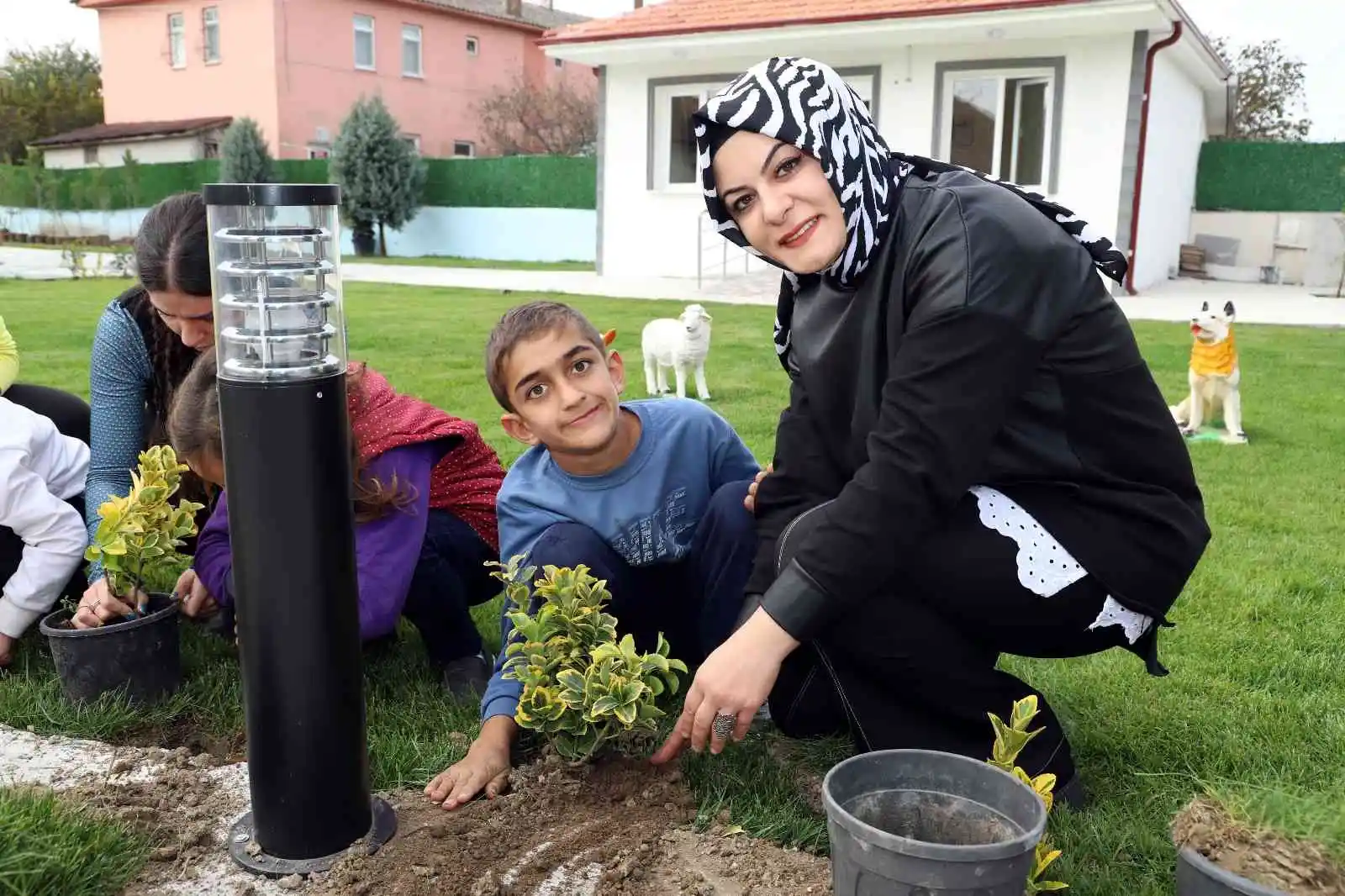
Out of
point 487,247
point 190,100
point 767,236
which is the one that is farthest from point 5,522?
point 190,100

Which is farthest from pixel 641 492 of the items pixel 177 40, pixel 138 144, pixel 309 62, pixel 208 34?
pixel 177 40

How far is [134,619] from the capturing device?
2693mm

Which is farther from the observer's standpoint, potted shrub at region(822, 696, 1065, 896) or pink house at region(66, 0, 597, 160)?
pink house at region(66, 0, 597, 160)

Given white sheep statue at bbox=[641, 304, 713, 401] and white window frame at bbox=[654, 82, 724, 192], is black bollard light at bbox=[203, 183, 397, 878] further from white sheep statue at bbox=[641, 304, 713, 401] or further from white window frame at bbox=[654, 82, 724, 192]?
white window frame at bbox=[654, 82, 724, 192]

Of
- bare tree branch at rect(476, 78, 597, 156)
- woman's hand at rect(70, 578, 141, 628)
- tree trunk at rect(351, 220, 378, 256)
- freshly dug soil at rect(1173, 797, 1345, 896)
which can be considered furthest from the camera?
bare tree branch at rect(476, 78, 597, 156)

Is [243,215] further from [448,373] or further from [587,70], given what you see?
[587,70]

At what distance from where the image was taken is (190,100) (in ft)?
98.6

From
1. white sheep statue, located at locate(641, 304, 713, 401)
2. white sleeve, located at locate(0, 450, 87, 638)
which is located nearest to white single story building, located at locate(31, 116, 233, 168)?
white sheep statue, located at locate(641, 304, 713, 401)

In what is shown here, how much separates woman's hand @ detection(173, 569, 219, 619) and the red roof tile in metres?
12.3

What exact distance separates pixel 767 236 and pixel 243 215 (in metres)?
0.89

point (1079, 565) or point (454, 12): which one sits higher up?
point (454, 12)

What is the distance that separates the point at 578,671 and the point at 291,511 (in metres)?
0.63

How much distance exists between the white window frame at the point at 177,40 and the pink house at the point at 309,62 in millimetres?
33

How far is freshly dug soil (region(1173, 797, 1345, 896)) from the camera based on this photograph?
1374 mm
